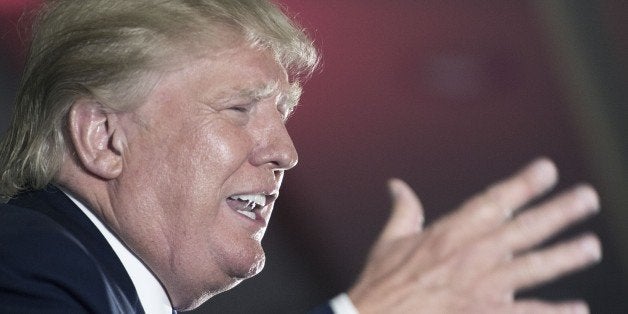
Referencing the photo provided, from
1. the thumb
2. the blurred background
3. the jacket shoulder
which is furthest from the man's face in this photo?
the blurred background

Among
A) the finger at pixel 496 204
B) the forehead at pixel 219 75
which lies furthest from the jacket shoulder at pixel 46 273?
the finger at pixel 496 204

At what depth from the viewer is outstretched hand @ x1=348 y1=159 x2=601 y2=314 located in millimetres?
856

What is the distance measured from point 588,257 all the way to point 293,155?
56cm

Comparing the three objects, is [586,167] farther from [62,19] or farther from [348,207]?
[62,19]

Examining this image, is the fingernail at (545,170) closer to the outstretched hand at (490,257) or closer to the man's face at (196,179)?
the outstretched hand at (490,257)

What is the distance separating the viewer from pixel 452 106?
8.40 feet

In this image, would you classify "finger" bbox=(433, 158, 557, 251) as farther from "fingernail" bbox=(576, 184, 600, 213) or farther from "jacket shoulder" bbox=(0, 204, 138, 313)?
"jacket shoulder" bbox=(0, 204, 138, 313)

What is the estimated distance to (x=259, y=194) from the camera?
1.30 m

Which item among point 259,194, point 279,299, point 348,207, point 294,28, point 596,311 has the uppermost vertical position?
point 294,28

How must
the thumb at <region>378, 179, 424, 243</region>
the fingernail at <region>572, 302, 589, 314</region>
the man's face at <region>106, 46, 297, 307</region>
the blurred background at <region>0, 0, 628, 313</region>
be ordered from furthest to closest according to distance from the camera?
the blurred background at <region>0, 0, 628, 313</region>, the man's face at <region>106, 46, 297, 307</region>, the thumb at <region>378, 179, 424, 243</region>, the fingernail at <region>572, 302, 589, 314</region>

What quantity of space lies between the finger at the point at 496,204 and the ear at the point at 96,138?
0.52 m

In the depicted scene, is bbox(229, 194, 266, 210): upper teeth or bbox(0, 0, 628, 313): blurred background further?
bbox(0, 0, 628, 313): blurred background

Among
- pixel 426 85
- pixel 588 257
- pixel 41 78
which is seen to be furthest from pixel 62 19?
pixel 426 85

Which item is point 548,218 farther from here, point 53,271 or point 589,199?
point 53,271
